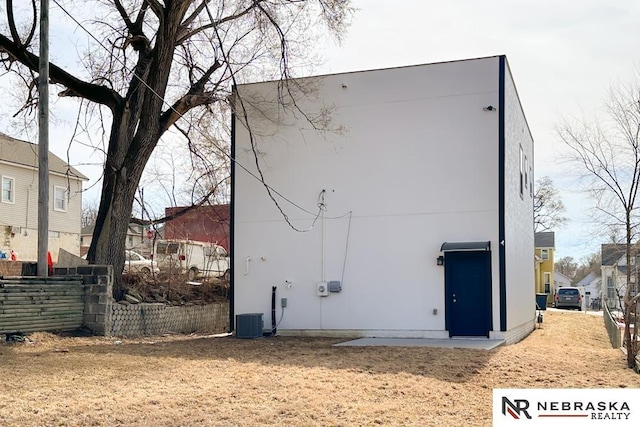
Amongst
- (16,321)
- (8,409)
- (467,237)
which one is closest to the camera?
(8,409)

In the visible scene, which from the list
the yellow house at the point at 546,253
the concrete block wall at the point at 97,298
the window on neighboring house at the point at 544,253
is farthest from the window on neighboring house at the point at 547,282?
the concrete block wall at the point at 97,298

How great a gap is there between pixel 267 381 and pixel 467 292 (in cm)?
774

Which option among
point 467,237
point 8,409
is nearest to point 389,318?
point 467,237

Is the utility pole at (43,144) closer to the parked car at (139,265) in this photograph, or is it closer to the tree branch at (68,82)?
the tree branch at (68,82)

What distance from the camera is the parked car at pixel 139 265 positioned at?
21.4 metres

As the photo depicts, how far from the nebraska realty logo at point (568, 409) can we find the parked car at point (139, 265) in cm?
1554

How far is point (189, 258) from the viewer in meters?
23.9

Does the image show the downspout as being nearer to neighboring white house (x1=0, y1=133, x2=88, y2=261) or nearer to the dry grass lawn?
the dry grass lawn

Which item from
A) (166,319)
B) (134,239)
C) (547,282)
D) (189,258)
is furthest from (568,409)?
(547,282)

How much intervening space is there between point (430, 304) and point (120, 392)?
9.24 m

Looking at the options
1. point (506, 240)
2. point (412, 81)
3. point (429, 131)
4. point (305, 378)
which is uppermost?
point (412, 81)

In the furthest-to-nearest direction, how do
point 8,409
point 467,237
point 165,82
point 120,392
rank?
point 165,82 < point 467,237 < point 120,392 < point 8,409

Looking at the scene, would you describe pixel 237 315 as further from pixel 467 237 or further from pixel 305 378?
pixel 305 378

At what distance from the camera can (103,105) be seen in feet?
58.3
